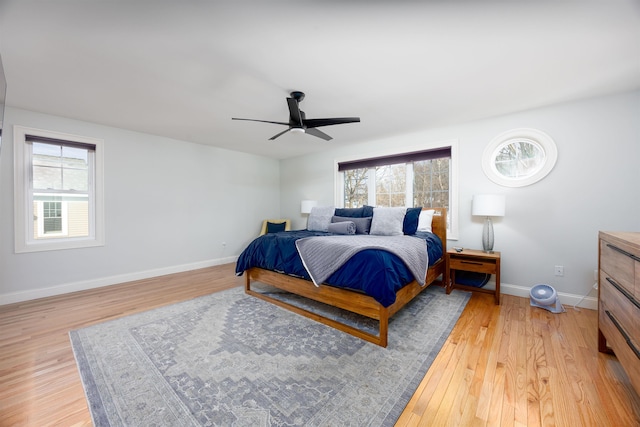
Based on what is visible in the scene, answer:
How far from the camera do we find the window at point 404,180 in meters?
3.68

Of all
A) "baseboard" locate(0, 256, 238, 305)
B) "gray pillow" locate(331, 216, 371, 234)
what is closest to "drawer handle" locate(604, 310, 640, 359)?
"gray pillow" locate(331, 216, 371, 234)

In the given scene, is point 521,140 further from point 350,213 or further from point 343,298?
point 343,298

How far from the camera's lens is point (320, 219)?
4066mm

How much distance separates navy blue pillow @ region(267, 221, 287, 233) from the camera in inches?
214

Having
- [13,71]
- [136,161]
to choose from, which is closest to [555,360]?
[13,71]

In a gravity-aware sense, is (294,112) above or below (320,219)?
above

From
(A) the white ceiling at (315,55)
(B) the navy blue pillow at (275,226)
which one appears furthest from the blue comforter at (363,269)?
(B) the navy blue pillow at (275,226)

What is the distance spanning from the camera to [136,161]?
3.89 m

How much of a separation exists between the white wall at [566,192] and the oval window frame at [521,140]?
5 centimetres

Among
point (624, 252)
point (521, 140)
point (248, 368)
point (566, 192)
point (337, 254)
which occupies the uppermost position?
point (521, 140)

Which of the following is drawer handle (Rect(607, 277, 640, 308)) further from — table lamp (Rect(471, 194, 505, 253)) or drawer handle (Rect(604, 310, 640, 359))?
table lamp (Rect(471, 194, 505, 253))

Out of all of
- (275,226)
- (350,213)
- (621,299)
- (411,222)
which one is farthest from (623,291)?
(275,226)

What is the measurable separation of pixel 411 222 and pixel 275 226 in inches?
121

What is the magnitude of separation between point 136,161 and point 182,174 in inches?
27.2
